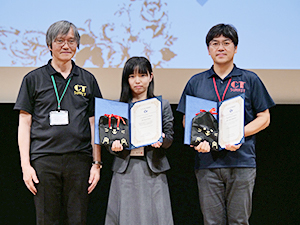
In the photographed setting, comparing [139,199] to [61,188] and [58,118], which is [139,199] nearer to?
[61,188]

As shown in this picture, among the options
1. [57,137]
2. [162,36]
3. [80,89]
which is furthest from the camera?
[162,36]

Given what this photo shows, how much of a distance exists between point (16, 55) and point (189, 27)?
4.59 feet

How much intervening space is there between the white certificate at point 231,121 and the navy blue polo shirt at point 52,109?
785mm

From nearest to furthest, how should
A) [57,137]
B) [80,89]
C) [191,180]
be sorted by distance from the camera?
[57,137], [80,89], [191,180]

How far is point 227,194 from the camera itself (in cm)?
198

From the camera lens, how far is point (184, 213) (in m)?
2.98

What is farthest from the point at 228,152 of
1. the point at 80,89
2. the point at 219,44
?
the point at 80,89

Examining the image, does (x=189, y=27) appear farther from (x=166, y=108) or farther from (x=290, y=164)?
(x=290, y=164)

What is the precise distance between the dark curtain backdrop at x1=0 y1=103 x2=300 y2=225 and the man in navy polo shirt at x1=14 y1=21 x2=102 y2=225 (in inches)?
39.4

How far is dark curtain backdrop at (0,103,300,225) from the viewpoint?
2896 mm

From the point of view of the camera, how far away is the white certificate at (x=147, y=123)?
6.29 feet

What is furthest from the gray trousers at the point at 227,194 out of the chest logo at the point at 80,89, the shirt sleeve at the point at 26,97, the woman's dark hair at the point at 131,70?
the shirt sleeve at the point at 26,97

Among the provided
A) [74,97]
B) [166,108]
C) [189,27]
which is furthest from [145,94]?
[189,27]

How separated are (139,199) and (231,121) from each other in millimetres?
698
